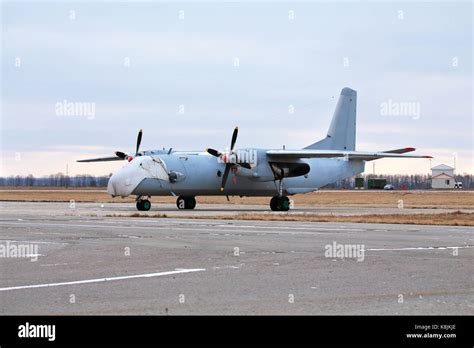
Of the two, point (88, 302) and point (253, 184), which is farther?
point (253, 184)

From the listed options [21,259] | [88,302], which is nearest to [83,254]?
[21,259]

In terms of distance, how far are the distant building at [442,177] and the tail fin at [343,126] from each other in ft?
463

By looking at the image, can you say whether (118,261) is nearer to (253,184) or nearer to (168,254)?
(168,254)

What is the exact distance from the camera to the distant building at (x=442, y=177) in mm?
194250

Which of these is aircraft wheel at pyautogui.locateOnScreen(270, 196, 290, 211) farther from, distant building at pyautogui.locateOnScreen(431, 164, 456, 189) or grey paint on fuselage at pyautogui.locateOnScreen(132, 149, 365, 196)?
distant building at pyautogui.locateOnScreen(431, 164, 456, 189)

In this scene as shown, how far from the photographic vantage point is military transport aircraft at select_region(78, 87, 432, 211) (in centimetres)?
4816

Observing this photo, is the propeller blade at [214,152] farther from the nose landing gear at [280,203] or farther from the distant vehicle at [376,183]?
the distant vehicle at [376,183]

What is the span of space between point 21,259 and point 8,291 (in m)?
5.19

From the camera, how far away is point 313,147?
2208 inches

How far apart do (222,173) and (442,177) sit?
154 metres

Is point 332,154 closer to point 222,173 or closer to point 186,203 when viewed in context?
point 222,173

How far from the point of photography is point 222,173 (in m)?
50.5

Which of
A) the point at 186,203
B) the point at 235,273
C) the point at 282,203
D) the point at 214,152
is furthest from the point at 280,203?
the point at 235,273

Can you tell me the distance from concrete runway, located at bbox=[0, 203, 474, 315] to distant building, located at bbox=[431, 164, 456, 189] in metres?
174
